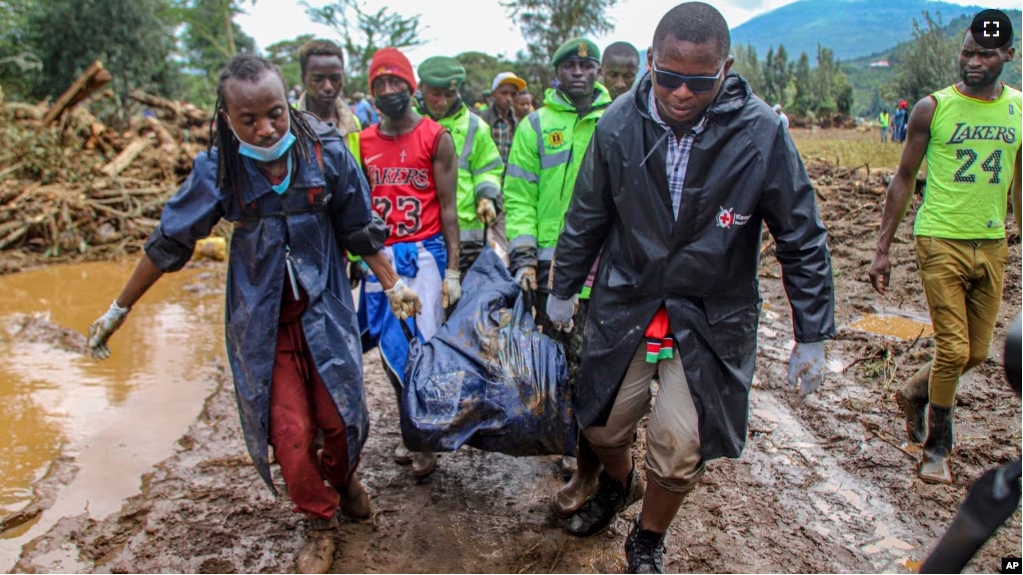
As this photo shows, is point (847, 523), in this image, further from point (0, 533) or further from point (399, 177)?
point (0, 533)

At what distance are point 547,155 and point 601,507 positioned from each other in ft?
5.47

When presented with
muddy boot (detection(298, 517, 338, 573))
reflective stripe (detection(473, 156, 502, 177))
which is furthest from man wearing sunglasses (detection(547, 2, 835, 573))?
reflective stripe (detection(473, 156, 502, 177))

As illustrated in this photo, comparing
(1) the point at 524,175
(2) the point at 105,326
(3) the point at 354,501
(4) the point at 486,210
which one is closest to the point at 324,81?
(4) the point at 486,210

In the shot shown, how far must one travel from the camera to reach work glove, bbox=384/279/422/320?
313cm

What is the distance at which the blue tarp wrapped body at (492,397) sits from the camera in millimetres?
2992

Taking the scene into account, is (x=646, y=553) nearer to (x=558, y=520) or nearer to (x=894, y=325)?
(x=558, y=520)

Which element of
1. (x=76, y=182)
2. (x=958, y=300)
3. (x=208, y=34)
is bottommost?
(x=958, y=300)

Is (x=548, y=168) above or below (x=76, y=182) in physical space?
above

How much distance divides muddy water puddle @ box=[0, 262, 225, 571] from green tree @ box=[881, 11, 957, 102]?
1173 centimetres

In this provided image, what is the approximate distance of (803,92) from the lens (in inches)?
1188

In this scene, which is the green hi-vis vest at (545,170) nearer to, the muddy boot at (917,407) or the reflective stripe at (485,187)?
the reflective stripe at (485,187)

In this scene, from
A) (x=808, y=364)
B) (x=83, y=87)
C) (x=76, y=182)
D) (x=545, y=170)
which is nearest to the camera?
(x=808, y=364)

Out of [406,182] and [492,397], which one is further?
[406,182]

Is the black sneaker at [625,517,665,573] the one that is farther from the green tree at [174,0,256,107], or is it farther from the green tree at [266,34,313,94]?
the green tree at [266,34,313,94]
